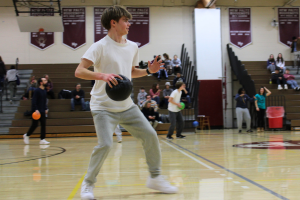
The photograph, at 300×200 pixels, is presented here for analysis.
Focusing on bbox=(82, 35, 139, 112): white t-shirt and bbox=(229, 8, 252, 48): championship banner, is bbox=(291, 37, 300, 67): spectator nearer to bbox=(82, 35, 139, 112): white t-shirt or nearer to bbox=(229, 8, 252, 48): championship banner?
bbox=(229, 8, 252, 48): championship banner

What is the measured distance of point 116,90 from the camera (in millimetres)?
2510

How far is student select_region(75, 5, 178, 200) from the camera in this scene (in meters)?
2.66

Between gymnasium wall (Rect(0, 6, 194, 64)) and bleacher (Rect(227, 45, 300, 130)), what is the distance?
9.16ft

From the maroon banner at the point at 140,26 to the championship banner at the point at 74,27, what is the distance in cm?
251

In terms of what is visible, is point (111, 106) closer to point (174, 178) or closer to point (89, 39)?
point (174, 178)

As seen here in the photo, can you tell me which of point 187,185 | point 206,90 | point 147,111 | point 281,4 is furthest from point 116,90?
point 281,4

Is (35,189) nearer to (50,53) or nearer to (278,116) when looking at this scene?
(278,116)

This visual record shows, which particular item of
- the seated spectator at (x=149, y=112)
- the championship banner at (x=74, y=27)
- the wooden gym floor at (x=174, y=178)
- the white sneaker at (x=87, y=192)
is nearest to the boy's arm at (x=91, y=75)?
the white sneaker at (x=87, y=192)

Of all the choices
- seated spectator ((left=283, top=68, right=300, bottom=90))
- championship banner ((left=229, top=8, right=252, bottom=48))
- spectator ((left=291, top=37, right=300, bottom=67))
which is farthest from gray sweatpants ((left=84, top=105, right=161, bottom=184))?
spectator ((left=291, top=37, right=300, bottom=67))

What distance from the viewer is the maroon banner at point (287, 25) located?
55.7ft

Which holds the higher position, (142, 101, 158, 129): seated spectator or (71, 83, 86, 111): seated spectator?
(71, 83, 86, 111): seated spectator

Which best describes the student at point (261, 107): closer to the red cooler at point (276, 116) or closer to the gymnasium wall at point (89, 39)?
the red cooler at point (276, 116)

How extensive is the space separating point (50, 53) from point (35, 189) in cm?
1426

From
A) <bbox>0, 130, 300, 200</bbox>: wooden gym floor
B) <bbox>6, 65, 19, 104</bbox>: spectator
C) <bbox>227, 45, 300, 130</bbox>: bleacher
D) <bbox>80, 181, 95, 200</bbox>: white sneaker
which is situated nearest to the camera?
<bbox>80, 181, 95, 200</bbox>: white sneaker
